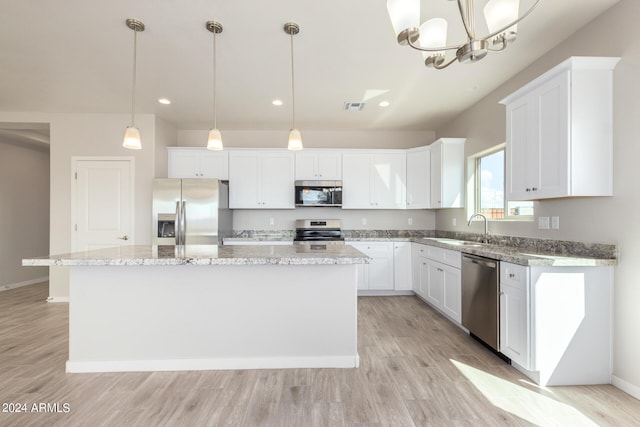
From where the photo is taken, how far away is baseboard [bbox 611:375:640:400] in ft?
6.57

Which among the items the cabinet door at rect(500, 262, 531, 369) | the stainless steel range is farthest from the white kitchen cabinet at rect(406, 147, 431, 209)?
the cabinet door at rect(500, 262, 531, 369)

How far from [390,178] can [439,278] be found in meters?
1.87

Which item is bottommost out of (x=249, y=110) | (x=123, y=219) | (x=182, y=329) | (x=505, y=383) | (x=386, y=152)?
(x=505, y=383)

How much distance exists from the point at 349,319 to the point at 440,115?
350 centimetres

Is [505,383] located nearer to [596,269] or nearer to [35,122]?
[596,269]

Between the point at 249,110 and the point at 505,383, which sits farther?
the point at 249,110

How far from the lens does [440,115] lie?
14.6 feet

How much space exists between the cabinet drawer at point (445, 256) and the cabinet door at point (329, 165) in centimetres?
183

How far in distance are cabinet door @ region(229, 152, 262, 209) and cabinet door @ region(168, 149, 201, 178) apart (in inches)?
21.7

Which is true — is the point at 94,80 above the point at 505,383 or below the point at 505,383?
above

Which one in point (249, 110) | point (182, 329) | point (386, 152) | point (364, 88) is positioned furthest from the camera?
point (386, 152)

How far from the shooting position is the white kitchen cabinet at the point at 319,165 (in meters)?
4.83

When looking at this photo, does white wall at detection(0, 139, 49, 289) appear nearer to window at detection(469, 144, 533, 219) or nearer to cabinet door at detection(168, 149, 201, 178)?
cabinet door at detection(168, 149, 201, 178)

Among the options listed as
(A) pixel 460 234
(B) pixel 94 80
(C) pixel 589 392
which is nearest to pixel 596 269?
(C) pixel 589 392
